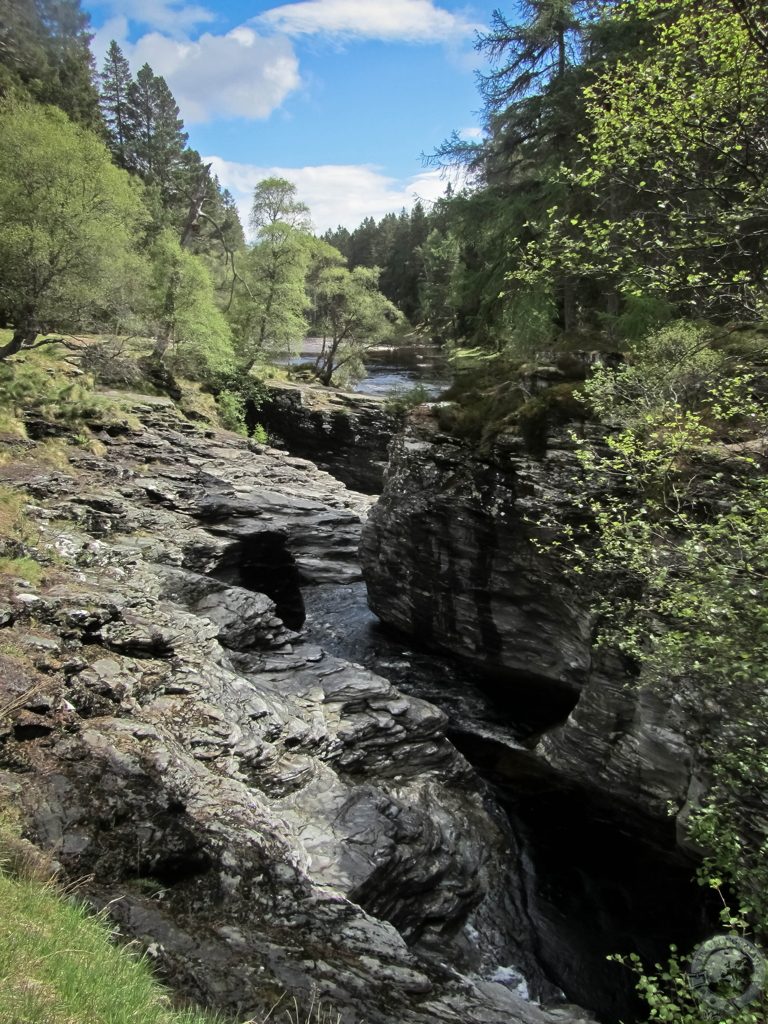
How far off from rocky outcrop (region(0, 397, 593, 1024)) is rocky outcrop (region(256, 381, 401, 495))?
67.2 feet

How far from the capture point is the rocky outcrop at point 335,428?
37500 millimetres

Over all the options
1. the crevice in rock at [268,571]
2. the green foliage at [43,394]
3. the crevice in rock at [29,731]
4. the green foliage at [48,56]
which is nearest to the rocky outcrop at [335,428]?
the crevice in rock at [268,571]

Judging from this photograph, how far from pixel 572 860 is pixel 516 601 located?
635 cm

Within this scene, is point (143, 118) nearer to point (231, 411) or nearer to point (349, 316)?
point (349, 316)

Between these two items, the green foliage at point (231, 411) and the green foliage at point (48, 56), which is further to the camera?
the green foliage at point (231, 411)

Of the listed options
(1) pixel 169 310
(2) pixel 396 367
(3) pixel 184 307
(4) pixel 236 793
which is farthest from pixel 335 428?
(4) pixel 236 793

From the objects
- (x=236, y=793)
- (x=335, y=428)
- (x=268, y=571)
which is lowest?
(x=268, y=571)

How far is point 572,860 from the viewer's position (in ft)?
41.8

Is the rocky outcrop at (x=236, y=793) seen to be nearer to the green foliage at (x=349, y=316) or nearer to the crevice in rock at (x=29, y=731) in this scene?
the crevice in rock at (x=29, y=731)

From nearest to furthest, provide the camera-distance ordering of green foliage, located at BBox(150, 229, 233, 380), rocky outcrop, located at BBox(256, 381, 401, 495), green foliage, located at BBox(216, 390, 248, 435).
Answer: green foliage, located at BBox(150, 229, 233, 380) → green foliage, located at BBox(216, 390, 248, 435) → rocky outcrop, located at BBox(256, 381, 401, 495)

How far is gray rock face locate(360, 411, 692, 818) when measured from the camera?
1230cm

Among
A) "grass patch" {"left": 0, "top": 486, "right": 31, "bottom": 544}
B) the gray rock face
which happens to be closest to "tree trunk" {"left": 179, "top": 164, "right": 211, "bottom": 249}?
"grass patch" {"left": 0, "top": 486, "right": 31, "bottom": 544}

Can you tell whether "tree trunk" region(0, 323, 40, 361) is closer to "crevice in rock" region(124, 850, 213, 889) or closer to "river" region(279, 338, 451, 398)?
Result: "crevice in rock" region(124, 850, 213, 889)

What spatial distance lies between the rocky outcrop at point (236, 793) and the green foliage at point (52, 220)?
23.1 ft
